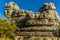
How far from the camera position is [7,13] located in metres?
87.9

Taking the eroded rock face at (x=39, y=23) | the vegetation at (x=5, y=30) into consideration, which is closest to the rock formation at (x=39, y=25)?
the eroded rock face at (x=39, y=23)

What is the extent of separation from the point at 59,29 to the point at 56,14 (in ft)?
30.3

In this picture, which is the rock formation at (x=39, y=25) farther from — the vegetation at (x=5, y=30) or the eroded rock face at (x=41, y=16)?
the vegetation at (x=5, y=30)

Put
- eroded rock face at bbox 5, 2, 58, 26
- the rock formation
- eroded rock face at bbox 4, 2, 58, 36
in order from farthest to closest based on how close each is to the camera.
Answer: eroded rock face at bbox 5, 2, 58, 26 < eroded rock face at bbox 4, 2, 58, 36 < the rock formation

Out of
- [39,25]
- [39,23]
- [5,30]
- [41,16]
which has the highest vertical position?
[41,16]

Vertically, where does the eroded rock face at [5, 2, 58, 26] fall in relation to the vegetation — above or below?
above

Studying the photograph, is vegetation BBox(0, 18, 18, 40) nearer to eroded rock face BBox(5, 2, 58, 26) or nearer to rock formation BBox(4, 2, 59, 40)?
rock formation BBox(4, 2, 59, 40)

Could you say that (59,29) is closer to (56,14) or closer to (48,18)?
(48,18)

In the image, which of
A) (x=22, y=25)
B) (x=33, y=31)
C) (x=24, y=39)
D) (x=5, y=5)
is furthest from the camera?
(x=5, y=5)

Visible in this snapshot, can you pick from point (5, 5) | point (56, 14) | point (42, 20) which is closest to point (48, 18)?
point (42, 20)

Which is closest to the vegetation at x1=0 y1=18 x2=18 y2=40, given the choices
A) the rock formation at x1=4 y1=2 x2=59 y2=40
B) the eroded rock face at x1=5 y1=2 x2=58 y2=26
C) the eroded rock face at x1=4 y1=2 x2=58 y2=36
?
the rock formation at x1=4 y1=2 x2=59 y2=40

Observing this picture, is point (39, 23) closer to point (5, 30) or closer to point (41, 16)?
point (41, 16)

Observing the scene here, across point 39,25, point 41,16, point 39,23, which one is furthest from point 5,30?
point 41,16

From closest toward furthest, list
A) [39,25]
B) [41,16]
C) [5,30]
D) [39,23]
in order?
[5,30]
[39,23]
[39,25]
[41,16]
